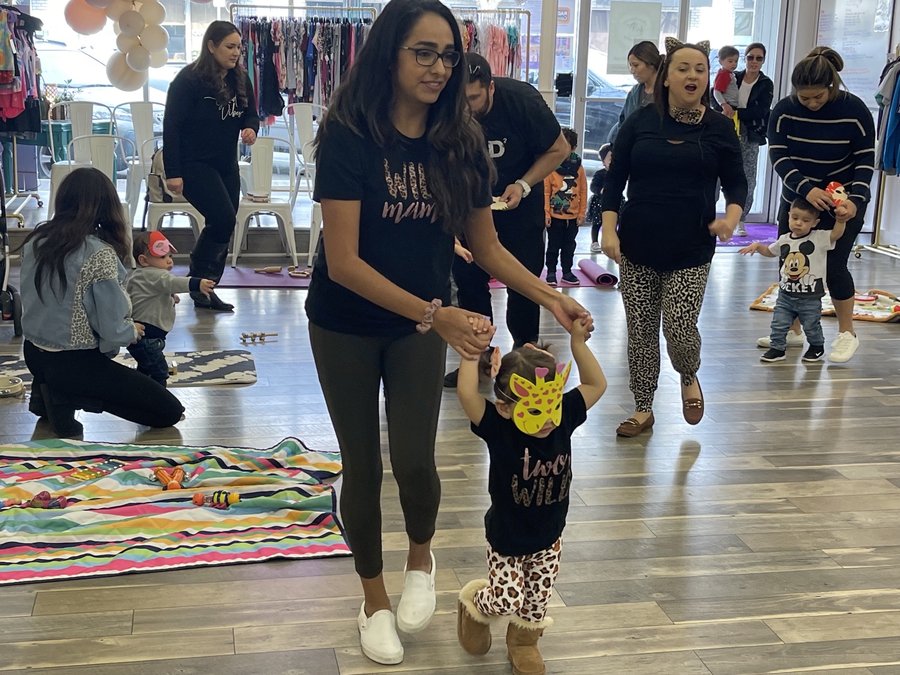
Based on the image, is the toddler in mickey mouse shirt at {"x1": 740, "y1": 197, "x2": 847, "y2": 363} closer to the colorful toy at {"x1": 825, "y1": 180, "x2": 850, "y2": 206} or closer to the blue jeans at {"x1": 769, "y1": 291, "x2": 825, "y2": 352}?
the blue jeans at {"x1": 769, "y1": 291, "x2": 825, "y2": 352}

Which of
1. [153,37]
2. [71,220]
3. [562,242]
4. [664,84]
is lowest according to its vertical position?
[562,242]

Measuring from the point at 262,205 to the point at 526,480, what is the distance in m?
5.59

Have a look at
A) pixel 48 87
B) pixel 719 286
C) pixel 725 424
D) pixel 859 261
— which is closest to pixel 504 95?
pixel 725 424

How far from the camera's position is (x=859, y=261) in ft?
27.3

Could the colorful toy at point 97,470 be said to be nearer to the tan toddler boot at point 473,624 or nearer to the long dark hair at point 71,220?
the long dark hair at point 71,220

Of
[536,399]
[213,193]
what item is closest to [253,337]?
[213,193]


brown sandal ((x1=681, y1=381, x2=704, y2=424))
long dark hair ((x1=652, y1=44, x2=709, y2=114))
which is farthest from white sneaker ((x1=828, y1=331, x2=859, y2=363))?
long dark hair ((x1=652, y1=44, x2=709, y2=114))

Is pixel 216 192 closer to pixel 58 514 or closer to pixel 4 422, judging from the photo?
pixel 4 422

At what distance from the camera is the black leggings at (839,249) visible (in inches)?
200

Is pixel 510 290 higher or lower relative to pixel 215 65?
lower

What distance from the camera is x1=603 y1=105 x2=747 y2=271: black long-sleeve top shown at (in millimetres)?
3801

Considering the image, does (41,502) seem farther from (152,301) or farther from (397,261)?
(397,261)

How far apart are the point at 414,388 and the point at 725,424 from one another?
2.32m

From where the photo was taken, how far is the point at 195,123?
18.6ft
